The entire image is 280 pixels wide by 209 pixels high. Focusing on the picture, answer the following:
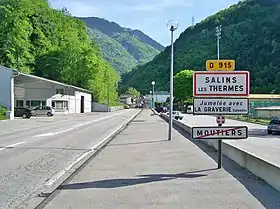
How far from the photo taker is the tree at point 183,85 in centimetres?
10669

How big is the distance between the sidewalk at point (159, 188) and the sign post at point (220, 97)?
0.98 m

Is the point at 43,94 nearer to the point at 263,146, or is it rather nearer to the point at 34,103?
the point at 34,103

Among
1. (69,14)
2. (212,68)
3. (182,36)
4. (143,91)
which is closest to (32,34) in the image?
(69,14)

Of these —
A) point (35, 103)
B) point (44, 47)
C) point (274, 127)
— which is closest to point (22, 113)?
point (35, 103)

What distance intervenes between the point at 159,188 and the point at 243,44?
101569 millimetres

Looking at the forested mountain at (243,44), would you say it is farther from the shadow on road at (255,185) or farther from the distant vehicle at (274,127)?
the shadow on road at (255,185)

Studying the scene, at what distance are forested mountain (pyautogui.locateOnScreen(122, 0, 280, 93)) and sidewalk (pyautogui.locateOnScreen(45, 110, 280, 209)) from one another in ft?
293

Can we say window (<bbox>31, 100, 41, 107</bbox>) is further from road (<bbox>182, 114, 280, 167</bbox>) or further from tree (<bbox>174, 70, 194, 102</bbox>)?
road (<bbox>182, 114, 280, 167</bbox>)

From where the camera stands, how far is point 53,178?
1030 centimetres

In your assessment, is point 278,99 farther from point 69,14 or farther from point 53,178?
point 53,178

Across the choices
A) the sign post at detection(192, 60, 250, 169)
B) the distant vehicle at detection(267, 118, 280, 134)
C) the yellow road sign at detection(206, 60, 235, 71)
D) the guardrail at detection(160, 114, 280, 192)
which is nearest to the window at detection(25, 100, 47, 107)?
the distant vehicle at detection(267, 118, 280, 134)

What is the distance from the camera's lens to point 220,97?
1161cm

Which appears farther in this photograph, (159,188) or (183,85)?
(183,85)

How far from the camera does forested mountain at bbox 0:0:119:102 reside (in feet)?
236
